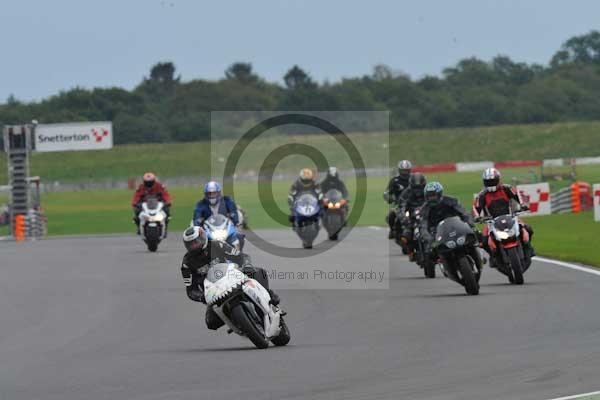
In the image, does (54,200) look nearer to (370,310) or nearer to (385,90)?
(385,90)

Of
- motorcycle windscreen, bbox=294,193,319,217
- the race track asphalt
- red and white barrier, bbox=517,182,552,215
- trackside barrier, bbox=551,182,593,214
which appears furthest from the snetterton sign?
the race track asphalt

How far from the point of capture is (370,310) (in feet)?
58.5

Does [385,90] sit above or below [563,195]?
above

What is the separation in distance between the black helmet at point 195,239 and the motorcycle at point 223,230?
622 centimetres

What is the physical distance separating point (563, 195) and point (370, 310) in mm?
26730

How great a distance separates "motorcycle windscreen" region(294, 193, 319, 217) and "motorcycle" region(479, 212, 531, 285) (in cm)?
1070

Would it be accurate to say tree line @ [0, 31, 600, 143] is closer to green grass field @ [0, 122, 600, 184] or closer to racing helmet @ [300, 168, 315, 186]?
green grass field @ [0, 122, 600, 184]

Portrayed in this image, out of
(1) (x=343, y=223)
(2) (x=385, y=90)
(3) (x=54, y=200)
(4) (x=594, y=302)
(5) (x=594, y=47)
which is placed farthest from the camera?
(5) (x=594, y=47)

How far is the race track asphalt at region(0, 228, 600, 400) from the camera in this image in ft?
35.4

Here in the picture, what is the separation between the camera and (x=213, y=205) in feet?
77.9

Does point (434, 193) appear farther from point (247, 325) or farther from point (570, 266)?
point (247, 325)

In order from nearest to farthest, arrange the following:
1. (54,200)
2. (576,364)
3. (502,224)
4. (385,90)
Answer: (576,364), (502,224), (54,200), (385,90)

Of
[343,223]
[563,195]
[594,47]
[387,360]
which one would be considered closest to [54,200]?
[563,195]

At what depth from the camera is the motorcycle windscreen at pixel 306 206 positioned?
3111cm
